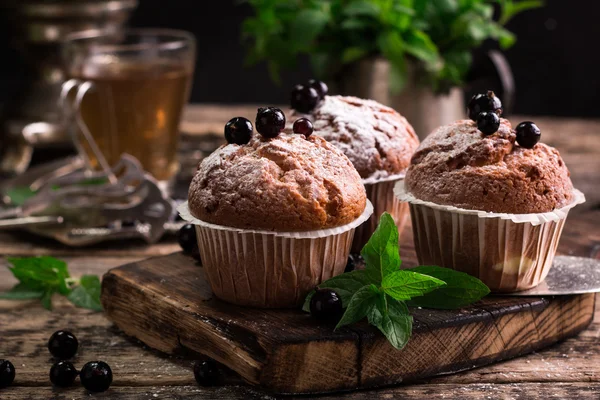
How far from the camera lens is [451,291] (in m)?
2.14

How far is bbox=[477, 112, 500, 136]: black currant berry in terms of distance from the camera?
2.20 meters

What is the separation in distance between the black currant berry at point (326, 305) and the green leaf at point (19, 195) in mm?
1550

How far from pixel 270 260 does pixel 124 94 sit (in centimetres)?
153

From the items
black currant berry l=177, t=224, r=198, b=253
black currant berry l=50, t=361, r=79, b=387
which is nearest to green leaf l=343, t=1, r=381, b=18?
black currant berry l=177, t=224, r=198, b=253

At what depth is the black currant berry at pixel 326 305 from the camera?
2031mm

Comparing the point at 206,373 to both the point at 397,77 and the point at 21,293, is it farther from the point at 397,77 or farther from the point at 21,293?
the point at 397,77

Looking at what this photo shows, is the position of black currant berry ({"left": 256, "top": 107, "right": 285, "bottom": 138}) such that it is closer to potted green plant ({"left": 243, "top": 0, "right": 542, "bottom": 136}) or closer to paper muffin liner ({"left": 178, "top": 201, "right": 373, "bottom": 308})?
paper muffin liner ({"left": 178, "top": 201, "right": 373, "bottom": 308})

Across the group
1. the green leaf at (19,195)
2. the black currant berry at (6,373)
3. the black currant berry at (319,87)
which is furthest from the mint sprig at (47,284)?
the black currant berry at (319,87)

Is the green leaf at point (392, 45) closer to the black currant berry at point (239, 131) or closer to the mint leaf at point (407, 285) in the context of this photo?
the black currant berry at point (239, 131)

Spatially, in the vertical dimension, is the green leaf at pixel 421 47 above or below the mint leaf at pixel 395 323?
above

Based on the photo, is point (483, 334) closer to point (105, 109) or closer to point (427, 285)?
point (427, 285)

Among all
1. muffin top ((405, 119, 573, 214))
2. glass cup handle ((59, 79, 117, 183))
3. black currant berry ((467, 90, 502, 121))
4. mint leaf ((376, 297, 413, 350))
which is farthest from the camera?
glass cup handle ((59, 79, 117, 183))

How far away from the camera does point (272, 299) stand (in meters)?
2.15

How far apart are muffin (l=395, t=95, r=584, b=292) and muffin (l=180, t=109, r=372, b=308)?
0.66 ft
